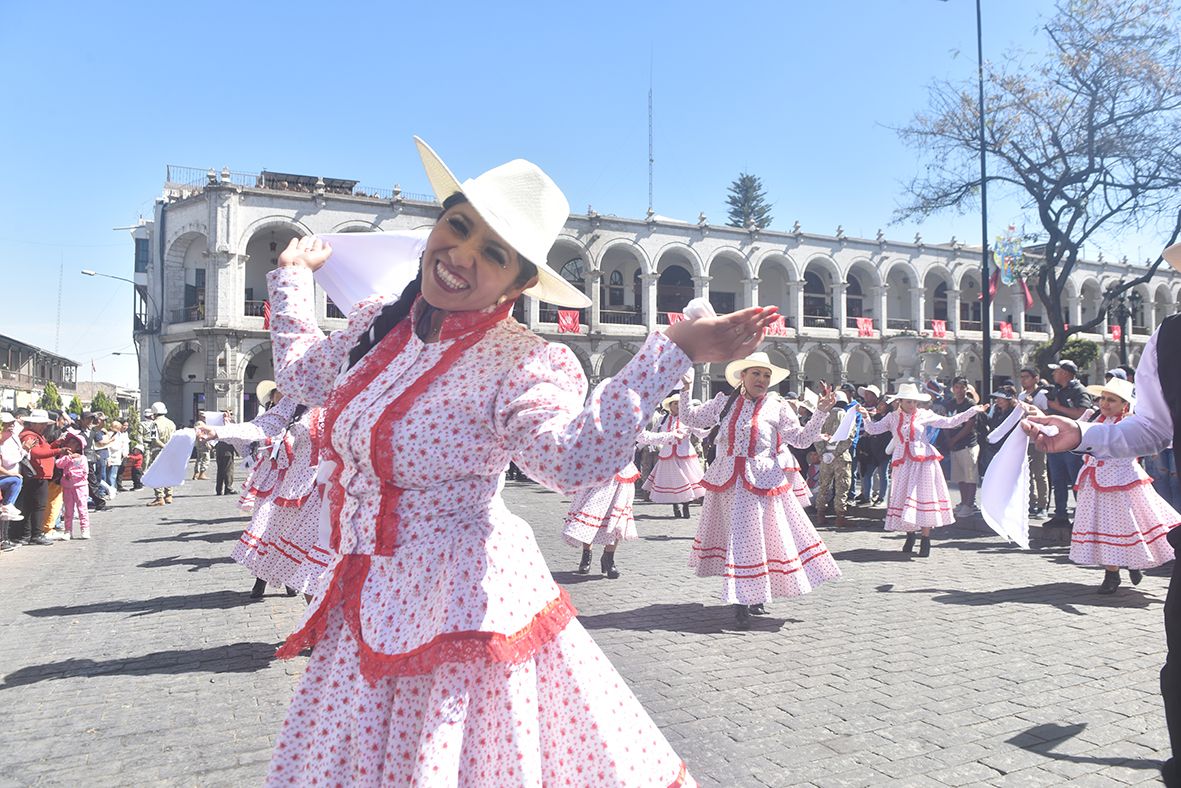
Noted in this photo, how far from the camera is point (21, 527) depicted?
37.7ft

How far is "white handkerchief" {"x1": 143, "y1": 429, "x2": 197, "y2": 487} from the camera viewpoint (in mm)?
3549

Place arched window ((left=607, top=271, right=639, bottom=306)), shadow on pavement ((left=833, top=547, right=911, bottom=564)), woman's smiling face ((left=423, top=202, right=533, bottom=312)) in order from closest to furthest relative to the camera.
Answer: woman's smiling face ((left=423, top=202, right=533, bottom=312)) → shadow on pavement ((left=833, top=547, right=911, bottom=564)) → arched window ((left=607, top=271, right=639, bottom=306))

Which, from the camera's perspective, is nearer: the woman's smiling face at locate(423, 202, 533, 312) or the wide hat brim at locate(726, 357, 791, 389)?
the woman's smiling face at locate(423, 202, 533, 312)

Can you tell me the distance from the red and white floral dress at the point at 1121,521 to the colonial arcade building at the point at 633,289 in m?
15.3

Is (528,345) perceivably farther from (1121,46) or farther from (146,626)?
(1121,46)

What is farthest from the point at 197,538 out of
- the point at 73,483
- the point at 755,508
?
the point at 755,508

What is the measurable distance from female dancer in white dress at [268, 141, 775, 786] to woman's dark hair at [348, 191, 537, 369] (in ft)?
0.07

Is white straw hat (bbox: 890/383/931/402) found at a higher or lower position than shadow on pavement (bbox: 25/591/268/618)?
higher

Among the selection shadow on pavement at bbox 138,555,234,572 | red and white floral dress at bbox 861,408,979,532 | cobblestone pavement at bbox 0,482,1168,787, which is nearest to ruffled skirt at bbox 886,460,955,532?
red and white floral dress at bbox 861,408,979,532

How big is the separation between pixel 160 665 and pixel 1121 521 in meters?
Answer: 7.54

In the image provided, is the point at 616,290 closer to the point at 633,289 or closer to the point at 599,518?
the point at 633,289

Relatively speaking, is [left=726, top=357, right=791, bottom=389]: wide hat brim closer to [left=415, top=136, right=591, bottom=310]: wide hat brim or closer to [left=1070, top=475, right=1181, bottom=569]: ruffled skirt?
[left=1070, top=475, right=1181, bottom=569]: ruffled skirt

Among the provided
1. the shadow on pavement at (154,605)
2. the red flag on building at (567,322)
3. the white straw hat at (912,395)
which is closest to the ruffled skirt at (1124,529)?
the white straw hat at (912,395)

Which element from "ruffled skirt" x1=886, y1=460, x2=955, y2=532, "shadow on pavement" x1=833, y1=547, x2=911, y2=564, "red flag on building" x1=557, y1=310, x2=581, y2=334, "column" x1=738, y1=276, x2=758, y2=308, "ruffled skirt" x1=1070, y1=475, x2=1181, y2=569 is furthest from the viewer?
"column" x1=738, y1=276, x2=758, y2=308
